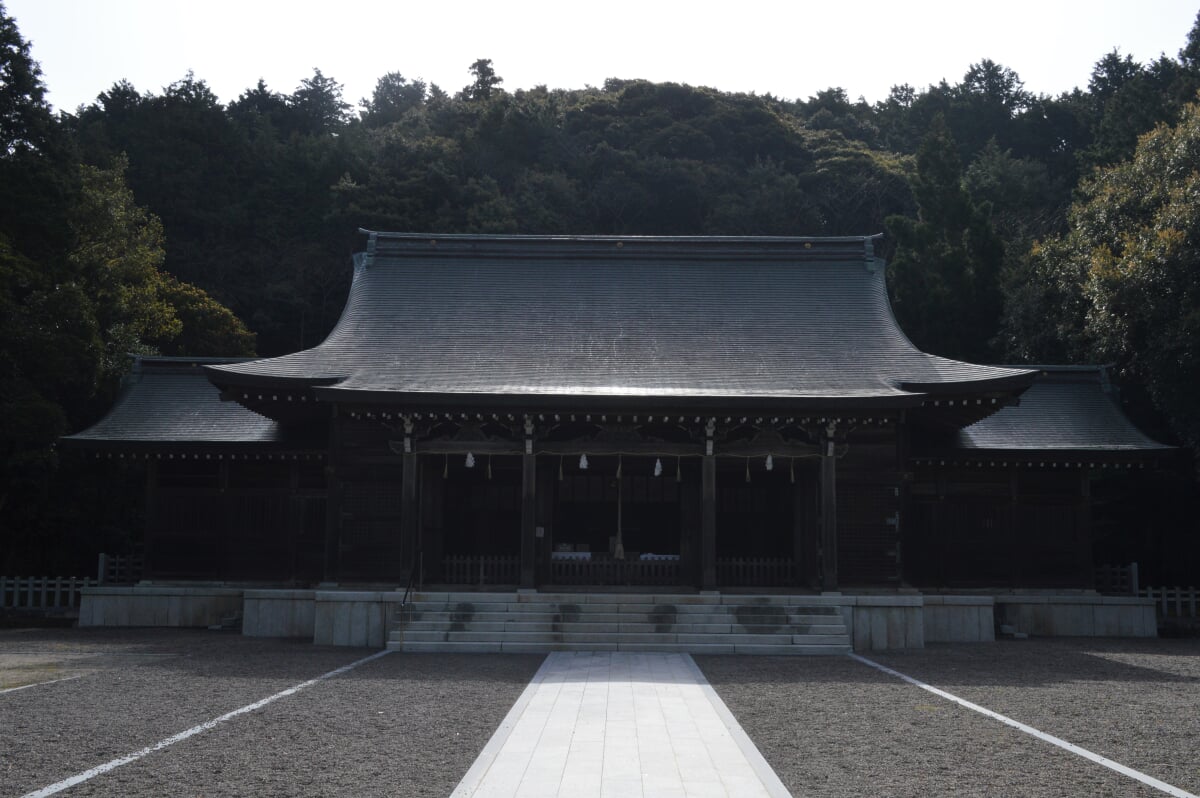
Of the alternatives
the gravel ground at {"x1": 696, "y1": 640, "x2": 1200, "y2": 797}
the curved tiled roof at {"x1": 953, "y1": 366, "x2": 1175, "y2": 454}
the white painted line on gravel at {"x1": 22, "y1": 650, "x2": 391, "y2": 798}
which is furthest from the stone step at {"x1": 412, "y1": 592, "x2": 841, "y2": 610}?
the curved tiled roof at {"x1": 953, "y1": 366, "x2": 1175, "y2": 454}

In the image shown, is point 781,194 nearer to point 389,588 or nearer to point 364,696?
point 389,588

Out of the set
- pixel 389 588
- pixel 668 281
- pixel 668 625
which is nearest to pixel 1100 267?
pixel 668 281

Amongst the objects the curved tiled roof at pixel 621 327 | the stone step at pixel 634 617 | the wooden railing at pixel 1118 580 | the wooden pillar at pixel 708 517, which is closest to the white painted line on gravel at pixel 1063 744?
the stone step at pixel 634 617

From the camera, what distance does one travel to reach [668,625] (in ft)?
55.3

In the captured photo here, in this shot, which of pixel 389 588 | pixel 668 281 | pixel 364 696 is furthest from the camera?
pixel 668 281

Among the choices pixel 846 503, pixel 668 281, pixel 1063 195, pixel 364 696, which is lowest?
pixel 364 696

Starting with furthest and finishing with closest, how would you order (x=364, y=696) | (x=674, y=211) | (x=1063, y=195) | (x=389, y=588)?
(x=674, y=211) → (x=1063, y=195) → (x=389, y=588) → (x=364, y=696)

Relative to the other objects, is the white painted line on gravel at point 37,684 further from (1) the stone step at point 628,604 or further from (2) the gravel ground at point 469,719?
(1) the stone step at point 628,604

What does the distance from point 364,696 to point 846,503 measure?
1057 cm

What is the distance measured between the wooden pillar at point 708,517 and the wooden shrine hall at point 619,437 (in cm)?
4

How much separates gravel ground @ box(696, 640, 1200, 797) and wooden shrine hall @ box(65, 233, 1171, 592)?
13.6 feet

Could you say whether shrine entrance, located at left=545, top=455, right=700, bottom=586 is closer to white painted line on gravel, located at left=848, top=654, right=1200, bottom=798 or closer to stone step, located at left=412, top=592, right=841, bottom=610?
stone step, located at left=412, top=592, right=841, bottom=610

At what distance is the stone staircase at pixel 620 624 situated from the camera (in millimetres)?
16391

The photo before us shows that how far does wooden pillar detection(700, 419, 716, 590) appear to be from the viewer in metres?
18.0
